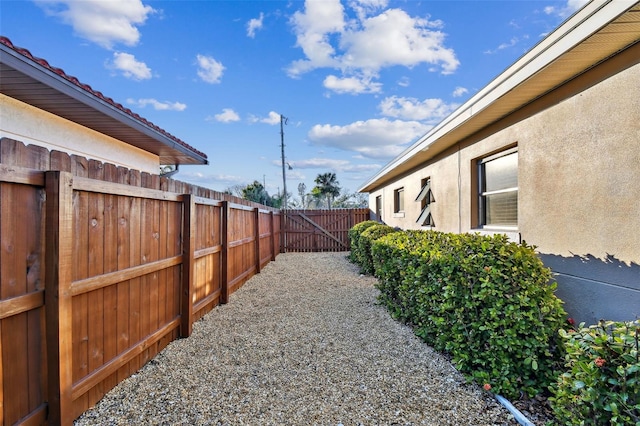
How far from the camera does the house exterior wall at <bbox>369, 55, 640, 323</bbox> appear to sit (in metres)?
2.63

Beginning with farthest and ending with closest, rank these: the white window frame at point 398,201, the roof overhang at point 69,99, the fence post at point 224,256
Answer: the white window frame at point 398,201, the fence post at point 224,256, the roof overhang at point 69,99

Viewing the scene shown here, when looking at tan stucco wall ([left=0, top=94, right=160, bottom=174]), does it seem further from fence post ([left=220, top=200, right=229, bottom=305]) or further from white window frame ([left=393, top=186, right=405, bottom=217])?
white window frame ([left=393, top=186, right=405, bottom=217])

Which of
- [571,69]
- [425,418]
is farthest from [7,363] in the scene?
[571,69]

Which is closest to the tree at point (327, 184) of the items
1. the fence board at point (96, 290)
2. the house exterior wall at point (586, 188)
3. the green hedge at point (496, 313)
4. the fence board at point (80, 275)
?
the house exterior wall at point (586, 188)

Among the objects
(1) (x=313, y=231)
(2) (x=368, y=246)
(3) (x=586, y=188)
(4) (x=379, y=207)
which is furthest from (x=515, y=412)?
(1) (x=313, y=231)

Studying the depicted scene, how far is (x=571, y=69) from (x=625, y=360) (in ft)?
8.96

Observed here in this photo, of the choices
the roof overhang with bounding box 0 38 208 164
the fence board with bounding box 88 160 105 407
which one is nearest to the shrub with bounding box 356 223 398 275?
the roof overhang with bounding box 0 38 208 164

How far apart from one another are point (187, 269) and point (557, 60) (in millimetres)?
4604

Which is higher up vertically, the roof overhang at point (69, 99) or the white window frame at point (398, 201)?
the roof overhang at point (69, 99)

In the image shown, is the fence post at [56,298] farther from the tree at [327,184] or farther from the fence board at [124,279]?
the tree at [327,184]

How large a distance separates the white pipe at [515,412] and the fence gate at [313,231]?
1193 cm

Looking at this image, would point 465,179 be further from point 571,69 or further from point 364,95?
point 364,95

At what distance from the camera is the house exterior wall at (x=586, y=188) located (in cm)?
263

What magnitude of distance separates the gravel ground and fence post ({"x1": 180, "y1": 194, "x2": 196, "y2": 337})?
0.22 m
